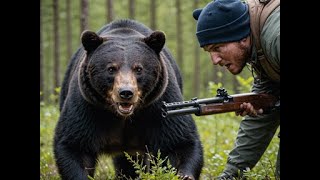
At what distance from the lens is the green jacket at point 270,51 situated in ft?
15.9

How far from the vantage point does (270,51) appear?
499 centimetres

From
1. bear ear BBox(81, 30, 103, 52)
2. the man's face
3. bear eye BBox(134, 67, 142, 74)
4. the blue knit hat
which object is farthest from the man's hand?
bear ear BBox(81, 30, 103, 52)

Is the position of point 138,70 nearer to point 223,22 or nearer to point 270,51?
point 223,22

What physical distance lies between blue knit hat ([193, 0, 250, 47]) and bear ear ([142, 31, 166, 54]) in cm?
72

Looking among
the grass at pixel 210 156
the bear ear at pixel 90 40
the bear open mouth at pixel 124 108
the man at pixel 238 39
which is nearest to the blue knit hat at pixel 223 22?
the man at pixel 238 39

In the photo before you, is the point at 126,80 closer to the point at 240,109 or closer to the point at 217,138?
the point at 240,109

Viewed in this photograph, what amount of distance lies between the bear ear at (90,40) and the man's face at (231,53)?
119 cm

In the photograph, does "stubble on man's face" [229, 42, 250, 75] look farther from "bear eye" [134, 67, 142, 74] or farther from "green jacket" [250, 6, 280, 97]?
"bear eye" [134, 67, 142, 74]

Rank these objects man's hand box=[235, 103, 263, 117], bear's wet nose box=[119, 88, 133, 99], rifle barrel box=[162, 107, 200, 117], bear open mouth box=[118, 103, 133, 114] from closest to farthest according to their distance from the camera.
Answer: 1. rifle barrel box=[162, 107, 200, 117]
2. bear's wet nose box=[119, 88, 133, 99]
3. bear open mouth box=[118, 103, 133, 114]
4. man's hand box=[235, 103, 263, 117]

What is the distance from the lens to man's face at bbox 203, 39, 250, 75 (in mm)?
5340

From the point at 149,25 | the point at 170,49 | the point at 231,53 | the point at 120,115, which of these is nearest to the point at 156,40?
the point at 120,115
